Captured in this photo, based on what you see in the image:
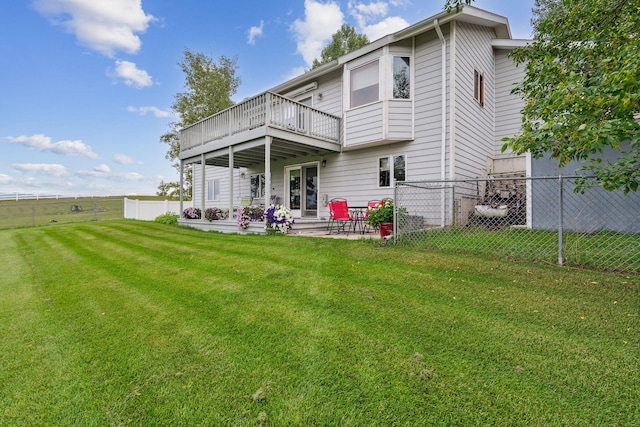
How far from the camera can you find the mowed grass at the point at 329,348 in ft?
4.91

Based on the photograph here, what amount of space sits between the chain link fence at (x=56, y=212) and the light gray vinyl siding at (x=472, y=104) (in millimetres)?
18809

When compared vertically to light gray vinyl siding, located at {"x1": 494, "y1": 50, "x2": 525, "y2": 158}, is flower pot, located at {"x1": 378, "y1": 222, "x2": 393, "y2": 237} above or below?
below

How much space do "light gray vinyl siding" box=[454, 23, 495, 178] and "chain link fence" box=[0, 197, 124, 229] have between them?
Answer: 61.7ft

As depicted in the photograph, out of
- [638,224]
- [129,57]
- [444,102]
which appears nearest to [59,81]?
[129,57]

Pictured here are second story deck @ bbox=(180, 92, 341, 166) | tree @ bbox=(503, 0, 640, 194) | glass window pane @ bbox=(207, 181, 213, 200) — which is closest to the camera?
tree @ bbox=(503, 0, 640, 194)

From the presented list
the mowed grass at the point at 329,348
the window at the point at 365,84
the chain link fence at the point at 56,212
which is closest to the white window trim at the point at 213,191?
the chain link fence at the point at 56,212

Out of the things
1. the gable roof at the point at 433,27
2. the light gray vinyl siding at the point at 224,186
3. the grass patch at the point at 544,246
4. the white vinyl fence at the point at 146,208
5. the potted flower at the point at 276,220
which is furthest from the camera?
the white vinyl fence at the point at 146,208

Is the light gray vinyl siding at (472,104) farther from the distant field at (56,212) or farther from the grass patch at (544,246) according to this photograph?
the distant field at (56,212)

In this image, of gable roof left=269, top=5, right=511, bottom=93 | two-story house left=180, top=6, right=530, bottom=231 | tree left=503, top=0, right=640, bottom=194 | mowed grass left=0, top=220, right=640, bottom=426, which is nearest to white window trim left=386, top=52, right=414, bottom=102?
two-story house left=180, top=6, right=530, bottom=231

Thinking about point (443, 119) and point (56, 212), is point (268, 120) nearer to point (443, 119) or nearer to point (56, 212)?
point (443, 119)

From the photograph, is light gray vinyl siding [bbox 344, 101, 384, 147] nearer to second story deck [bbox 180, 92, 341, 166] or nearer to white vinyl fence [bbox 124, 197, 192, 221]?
second story deck [bbox 180, 92, 341, 166]

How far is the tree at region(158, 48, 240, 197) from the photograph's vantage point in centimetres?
2006

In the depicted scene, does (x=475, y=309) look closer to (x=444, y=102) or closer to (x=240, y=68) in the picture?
(x=444, y=102)

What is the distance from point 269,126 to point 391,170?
3.64 m
